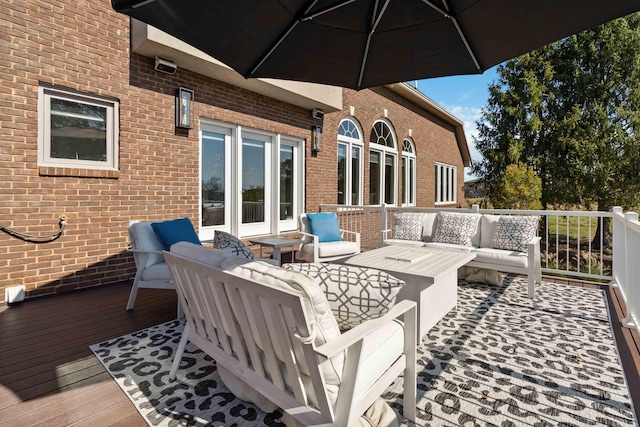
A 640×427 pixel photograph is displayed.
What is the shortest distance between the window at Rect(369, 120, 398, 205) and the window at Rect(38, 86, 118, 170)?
6035 mm

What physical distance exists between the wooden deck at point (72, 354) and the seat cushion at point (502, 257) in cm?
91

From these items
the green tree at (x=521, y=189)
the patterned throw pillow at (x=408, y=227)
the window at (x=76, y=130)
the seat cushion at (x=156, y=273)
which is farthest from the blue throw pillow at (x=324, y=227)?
the green tree at (x=521, y=189)

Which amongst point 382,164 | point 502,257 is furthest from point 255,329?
point 382,164

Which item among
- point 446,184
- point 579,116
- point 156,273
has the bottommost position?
point 156,273

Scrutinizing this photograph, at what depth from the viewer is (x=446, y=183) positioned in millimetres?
13281

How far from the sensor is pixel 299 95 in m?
5.81

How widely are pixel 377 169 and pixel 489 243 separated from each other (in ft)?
15.8

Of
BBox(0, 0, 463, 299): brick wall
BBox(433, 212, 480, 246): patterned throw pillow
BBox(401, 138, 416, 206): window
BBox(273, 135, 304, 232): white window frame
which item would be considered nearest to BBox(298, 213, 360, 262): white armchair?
BBox(433, 212, 480, 246): patterned throw pillow

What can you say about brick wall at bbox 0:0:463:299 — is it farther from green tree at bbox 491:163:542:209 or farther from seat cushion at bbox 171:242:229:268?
green tree at bbox 491:163:542:209

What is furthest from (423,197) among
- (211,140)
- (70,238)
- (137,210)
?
(70,238)

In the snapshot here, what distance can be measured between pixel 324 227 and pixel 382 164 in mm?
4495

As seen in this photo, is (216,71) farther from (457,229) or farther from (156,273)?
(457,229)

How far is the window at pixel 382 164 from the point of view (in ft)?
28.8

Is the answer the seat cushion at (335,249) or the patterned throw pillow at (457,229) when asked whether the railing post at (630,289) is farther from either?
the seat cushion at (335,249)
